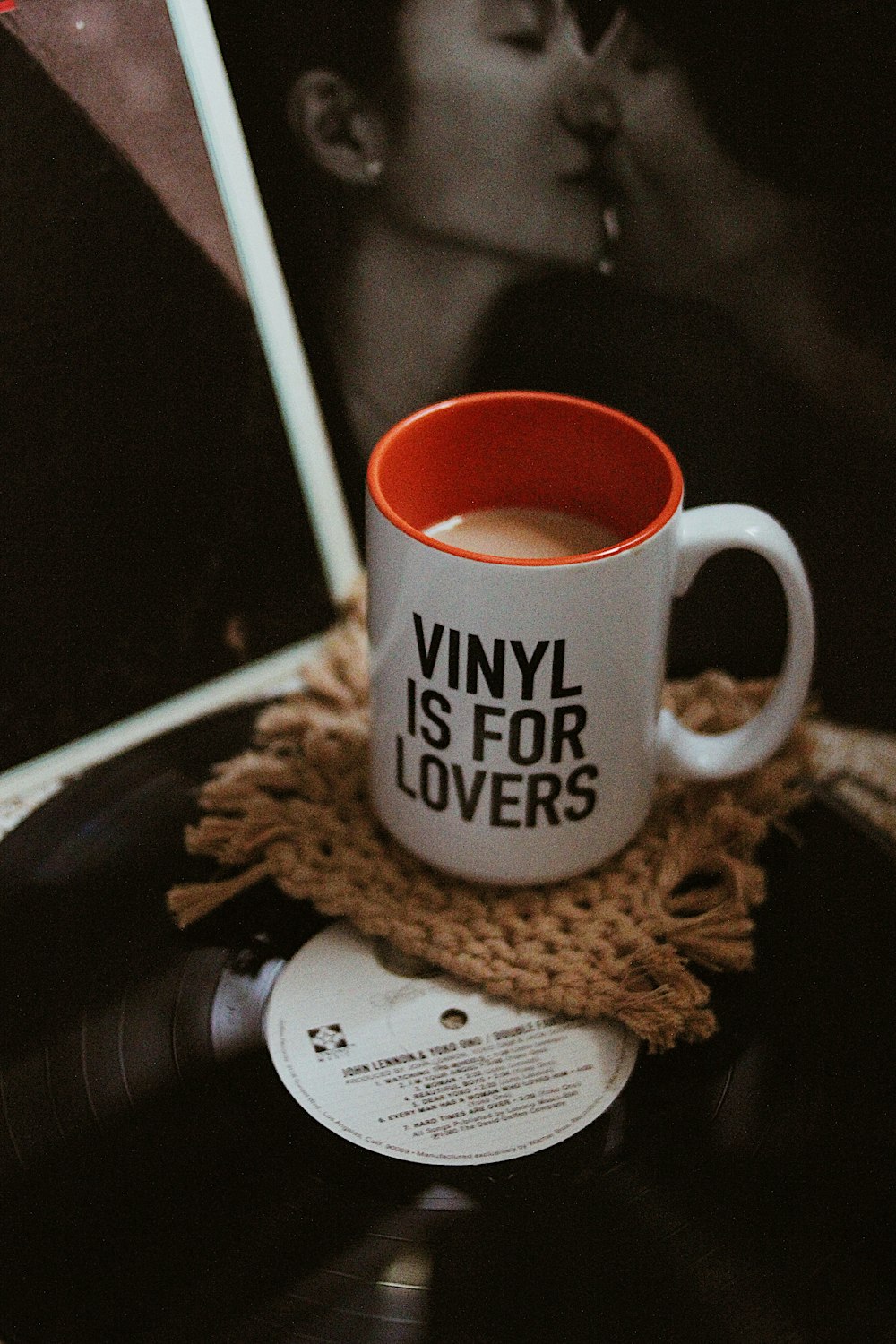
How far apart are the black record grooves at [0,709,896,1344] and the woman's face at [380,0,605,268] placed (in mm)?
351

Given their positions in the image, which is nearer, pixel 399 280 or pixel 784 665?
pixel 784 665

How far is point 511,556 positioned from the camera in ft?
1.78

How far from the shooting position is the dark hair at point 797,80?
561 mm

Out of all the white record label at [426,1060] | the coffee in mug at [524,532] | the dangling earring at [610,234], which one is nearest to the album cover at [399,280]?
the dangling earring at [610,234]

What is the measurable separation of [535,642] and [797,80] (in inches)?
11.7

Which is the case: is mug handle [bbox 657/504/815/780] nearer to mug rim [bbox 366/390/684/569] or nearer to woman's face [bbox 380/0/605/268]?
mug rim [bbox 366/390/684/569]

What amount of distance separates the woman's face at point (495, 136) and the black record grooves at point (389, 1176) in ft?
1.15

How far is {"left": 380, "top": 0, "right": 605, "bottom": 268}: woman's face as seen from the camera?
63cm

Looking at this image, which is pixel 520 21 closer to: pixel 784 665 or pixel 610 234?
pixel 610 234

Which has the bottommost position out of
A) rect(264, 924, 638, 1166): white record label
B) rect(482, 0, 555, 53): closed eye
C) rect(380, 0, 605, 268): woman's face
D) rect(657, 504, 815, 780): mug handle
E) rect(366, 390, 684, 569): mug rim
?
rect(264, 924, 638, 1166): white record label

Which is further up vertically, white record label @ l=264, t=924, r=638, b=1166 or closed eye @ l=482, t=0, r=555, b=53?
closed eye @ l=482, t=0, r=555, b=53

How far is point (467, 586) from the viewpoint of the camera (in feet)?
1.59

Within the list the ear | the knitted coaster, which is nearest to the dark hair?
the ear

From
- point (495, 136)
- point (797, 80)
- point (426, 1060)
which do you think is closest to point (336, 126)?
point (495, 136)
